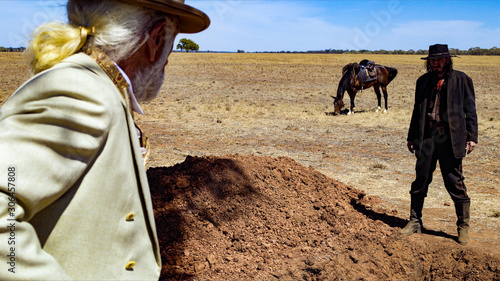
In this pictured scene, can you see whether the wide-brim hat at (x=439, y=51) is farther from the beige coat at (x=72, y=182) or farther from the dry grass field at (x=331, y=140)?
the beige coat at (x=72, y=182)

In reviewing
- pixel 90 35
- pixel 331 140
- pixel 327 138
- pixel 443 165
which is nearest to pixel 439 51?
pixel 443 165

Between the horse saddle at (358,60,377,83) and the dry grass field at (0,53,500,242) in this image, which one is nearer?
the dry grass field at (0,53,500,242)

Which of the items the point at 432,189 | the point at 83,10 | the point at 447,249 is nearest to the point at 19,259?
the point at 83,10

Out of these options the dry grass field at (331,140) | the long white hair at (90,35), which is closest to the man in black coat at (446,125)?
the dry grass field at (331,140)

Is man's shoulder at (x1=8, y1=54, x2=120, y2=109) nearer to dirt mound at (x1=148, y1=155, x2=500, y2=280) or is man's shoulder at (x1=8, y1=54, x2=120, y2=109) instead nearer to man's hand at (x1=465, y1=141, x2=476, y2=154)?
dirt mound at (x1=148, y1=155, x2=500, y2=280)

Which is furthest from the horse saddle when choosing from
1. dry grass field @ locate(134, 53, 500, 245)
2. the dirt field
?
the dirt field

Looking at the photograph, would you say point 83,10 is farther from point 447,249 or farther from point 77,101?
point 447,249

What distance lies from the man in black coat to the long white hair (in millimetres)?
3659

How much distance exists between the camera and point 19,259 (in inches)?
39.9

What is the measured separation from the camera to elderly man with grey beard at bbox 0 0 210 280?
3.37 feet

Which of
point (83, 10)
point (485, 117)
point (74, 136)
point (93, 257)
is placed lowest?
point (485, 117)

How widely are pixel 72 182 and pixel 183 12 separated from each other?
735 mm

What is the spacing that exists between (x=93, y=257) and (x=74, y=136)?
0.39 metres

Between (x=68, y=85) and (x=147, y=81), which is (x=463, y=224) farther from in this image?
(x=68, y=85)
